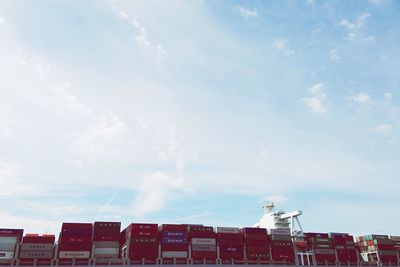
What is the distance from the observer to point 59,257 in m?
49.9

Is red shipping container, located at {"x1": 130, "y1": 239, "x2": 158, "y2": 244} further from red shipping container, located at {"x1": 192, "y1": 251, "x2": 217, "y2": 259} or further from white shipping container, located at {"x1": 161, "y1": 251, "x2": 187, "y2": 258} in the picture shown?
red shipping container, located at {"x1": 192, "y1": 251, "x2": 217, "y2": 259}

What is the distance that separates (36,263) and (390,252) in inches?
2539

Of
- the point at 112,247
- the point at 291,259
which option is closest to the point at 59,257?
the point at 112,247

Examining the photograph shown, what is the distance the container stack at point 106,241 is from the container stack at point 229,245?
16557 mm

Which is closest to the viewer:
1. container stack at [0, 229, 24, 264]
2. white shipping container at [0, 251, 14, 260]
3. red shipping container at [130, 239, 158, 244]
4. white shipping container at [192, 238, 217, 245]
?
white shipping container at [0, 251, 14, 260]

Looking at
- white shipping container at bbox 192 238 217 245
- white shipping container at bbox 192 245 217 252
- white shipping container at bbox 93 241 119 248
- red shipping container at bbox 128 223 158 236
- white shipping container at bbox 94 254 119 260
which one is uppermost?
red shipping container at bbox 128 223 158 236

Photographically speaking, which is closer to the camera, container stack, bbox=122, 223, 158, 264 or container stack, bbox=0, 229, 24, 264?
container stack, bbox=0, 229, 24, 264

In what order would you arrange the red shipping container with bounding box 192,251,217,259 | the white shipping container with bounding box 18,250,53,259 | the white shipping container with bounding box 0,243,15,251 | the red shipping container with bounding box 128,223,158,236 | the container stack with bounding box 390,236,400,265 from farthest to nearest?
the container stack with bounding box 390,236,400,265 → the red shipping container with bounding box 192,251,217,259 → the red shipping container with bounding box 128,223,158,236 → the white shipping container with bounding box 0,243,15,251 → the white shipping container with bounding box 18,250,53,259

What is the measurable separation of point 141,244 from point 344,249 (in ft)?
125

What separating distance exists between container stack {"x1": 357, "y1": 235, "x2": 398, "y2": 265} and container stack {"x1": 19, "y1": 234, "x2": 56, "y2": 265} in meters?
59.3

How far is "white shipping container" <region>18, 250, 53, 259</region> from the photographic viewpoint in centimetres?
4875

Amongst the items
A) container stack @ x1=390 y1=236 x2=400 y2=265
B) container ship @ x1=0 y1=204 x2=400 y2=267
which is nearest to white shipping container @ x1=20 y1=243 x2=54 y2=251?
container ship @ x1=0 y1=204 x2=400 y2=267

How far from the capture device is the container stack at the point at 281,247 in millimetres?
59812

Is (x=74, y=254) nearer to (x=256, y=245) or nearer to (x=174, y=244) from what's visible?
(x=174, y=244)
